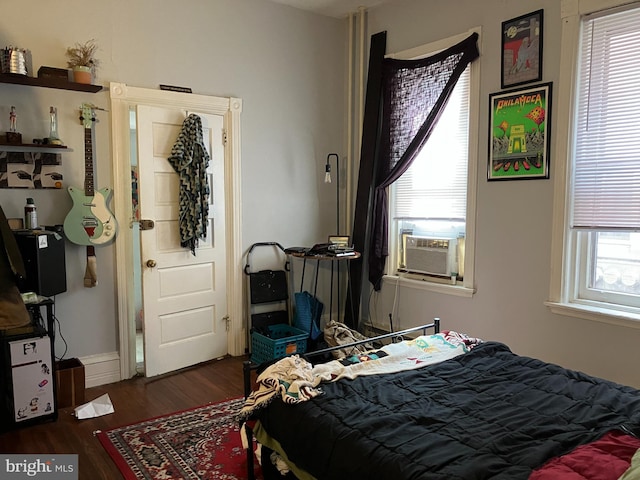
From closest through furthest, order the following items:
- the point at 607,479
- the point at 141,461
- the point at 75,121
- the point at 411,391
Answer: the point at 607,479 → the point at 411,391 → the point at 141,461 → the point at 75,121

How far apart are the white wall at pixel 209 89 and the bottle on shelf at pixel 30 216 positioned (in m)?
0.14

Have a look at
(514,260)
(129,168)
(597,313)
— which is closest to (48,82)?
(129,168)

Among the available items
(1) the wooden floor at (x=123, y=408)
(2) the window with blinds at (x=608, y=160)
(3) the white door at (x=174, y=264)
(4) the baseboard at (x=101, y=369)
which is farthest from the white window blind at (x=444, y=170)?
(4) the baseboard at (x=101, y=369)

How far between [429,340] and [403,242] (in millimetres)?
1671

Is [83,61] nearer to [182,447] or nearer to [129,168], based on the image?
[129,168]

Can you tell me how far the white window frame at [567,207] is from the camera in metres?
2.94

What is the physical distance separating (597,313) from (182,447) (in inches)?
98.5

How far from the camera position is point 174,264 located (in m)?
3.75

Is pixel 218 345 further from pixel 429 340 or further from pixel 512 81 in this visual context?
pixel 512 81

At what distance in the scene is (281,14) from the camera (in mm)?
4180

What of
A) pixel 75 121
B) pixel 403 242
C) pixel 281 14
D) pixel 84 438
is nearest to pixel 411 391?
pixel 84 438

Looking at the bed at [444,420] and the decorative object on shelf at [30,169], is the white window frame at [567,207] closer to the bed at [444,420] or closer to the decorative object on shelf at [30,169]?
the bed at [444,420]

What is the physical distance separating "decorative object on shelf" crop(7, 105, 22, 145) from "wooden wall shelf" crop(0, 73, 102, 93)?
0.19 m

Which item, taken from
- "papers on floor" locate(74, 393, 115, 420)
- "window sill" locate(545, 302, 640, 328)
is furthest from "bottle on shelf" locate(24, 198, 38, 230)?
"window sill" locate(545, 302, 640, 328)
